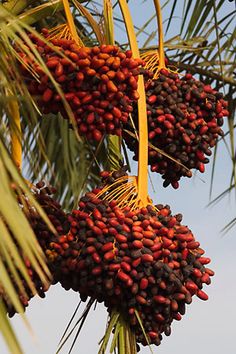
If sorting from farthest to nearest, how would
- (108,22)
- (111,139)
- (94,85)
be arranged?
(111,139)
(108,22)
(94,85)

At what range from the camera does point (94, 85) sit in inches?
68.5

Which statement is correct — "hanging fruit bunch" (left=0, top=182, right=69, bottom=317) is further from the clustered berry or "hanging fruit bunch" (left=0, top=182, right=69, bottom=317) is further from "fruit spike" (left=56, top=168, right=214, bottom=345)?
the clustered berry

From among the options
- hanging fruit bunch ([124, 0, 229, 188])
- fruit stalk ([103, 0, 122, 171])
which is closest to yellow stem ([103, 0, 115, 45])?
fruit stalk ([103, 0, 122, 171])

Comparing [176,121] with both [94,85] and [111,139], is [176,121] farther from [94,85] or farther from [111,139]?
[94,85]

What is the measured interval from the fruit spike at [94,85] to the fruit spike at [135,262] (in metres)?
0.15

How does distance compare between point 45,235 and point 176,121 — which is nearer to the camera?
point 45,235

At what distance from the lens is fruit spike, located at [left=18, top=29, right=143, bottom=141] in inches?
68.1

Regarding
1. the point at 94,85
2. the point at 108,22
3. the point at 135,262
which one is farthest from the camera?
the point at 108,22

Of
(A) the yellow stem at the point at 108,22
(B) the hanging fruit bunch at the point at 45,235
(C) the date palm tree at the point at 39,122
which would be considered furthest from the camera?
(A) the yellow stem at the point at 108,22

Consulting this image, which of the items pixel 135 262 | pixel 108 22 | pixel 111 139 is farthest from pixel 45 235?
pixel 108 22

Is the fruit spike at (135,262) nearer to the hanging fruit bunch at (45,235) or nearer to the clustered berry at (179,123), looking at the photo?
the hanging fruit bunch at (45,235)

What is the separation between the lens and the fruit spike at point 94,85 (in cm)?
173

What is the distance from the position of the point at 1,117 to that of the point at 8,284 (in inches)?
14.2

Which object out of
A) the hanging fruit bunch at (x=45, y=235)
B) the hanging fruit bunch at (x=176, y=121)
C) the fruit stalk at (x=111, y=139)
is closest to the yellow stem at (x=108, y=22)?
the fruit stalk at (x=111, y=139)
